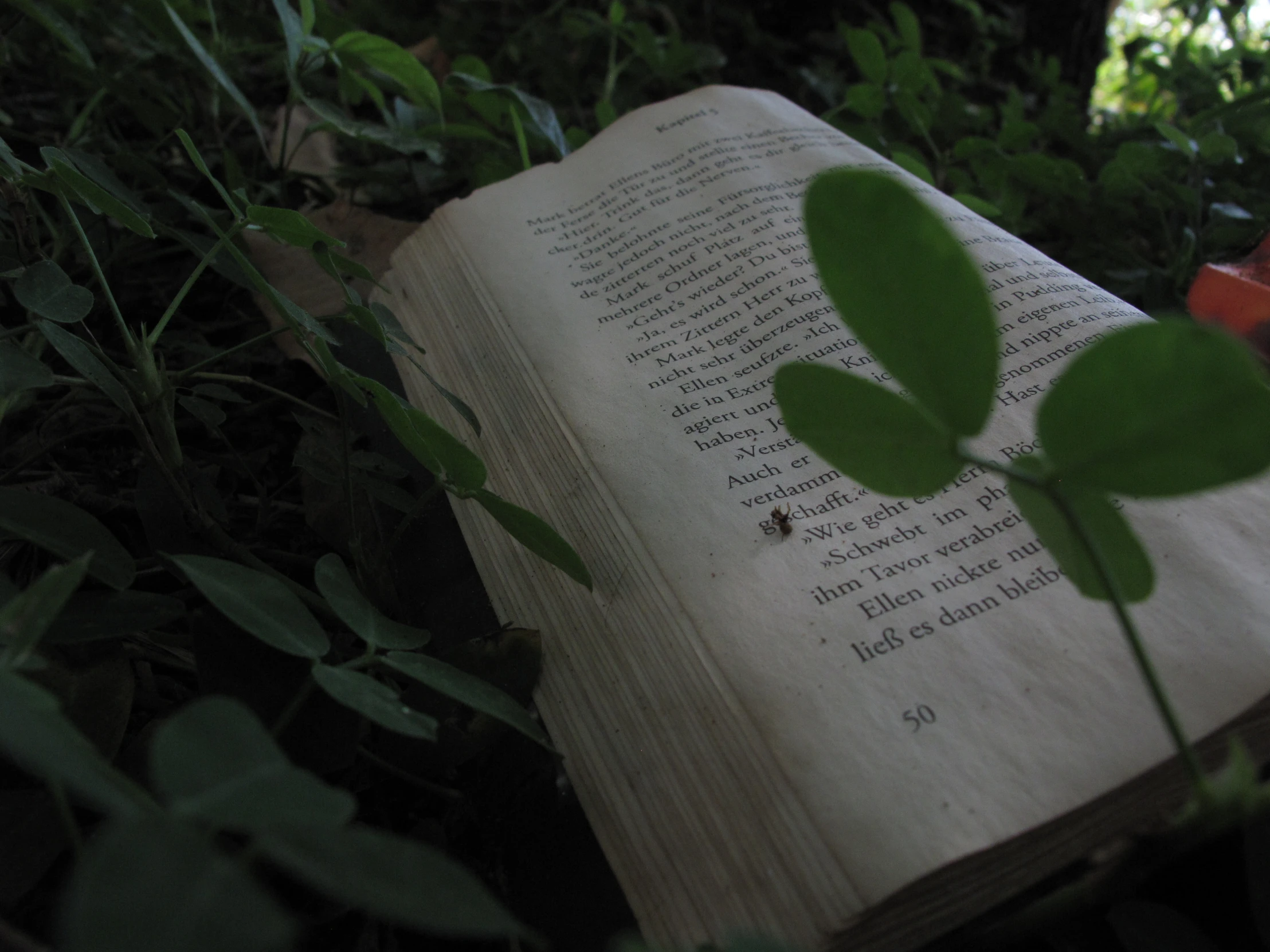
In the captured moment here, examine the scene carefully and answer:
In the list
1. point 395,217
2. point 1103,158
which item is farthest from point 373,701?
point 1103,158

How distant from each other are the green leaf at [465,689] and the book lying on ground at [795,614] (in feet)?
0.18

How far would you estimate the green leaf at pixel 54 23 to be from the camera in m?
0.59

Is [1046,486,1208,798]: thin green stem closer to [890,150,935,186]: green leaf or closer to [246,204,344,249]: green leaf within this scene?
[246,204,344,249]: green leaf

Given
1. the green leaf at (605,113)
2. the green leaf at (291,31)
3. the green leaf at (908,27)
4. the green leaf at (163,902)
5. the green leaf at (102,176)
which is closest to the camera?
the green leaf at (163,902)

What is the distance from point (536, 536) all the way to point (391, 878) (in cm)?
21

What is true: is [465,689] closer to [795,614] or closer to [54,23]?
[795,614]

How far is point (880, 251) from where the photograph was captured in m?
0.26

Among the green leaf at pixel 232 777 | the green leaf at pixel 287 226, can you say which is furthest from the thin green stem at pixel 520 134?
the green leaf at pixel 232 777

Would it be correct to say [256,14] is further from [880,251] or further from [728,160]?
[880,251]

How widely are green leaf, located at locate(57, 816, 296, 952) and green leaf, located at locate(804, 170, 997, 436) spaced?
232 millimetres

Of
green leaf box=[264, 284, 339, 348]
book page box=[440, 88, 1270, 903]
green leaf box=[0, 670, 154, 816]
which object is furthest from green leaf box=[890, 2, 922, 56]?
green leaf box=[0, 670, 154, 816]

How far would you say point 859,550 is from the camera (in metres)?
0.41

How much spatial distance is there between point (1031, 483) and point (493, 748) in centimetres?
28

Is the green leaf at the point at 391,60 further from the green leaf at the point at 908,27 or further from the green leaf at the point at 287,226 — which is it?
the green leaf at the point at 908,27
